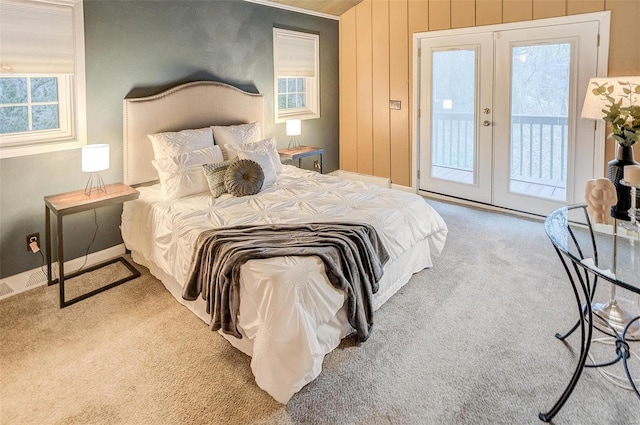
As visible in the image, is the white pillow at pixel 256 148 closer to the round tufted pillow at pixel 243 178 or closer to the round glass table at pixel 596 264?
the round tufted pillow at pixel 243 178

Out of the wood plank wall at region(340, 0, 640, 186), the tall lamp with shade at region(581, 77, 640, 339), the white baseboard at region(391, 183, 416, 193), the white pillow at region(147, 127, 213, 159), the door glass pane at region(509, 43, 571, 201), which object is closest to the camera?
the tall lamp with shade at region(581, 77, 640, 339)

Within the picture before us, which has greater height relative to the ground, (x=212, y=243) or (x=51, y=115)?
(x=51, y=115)

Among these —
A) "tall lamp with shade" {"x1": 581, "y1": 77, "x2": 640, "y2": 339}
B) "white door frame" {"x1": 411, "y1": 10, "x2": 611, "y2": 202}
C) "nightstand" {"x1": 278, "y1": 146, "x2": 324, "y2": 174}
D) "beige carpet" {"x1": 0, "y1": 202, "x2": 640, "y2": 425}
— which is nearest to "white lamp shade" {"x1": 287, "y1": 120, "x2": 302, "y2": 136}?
"nightstand" {"x1": 278, "y1": 146, "x2": 324, "y2": 174}

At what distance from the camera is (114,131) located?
3604 millimetres

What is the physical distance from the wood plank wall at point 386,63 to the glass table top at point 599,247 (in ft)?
9.00

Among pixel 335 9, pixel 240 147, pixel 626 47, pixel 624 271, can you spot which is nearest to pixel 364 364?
pixel 624 271

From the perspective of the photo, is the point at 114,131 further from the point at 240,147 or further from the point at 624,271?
the point at 624,271

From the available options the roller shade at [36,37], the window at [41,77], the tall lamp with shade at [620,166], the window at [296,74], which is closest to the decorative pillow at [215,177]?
the window at [41,77]

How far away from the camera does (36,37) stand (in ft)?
10.0

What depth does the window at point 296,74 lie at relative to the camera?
16.8ft

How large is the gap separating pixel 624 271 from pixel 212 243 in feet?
6.70

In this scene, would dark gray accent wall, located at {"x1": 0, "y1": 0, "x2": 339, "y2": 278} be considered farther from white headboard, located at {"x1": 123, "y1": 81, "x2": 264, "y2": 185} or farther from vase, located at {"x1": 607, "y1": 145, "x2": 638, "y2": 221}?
vase, located at {"x1": 607, "y1": 145, "x2": 638, "y2": 221}

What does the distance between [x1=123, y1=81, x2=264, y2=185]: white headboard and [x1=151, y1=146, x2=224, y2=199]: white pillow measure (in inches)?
8.1

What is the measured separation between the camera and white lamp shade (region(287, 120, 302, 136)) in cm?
508
